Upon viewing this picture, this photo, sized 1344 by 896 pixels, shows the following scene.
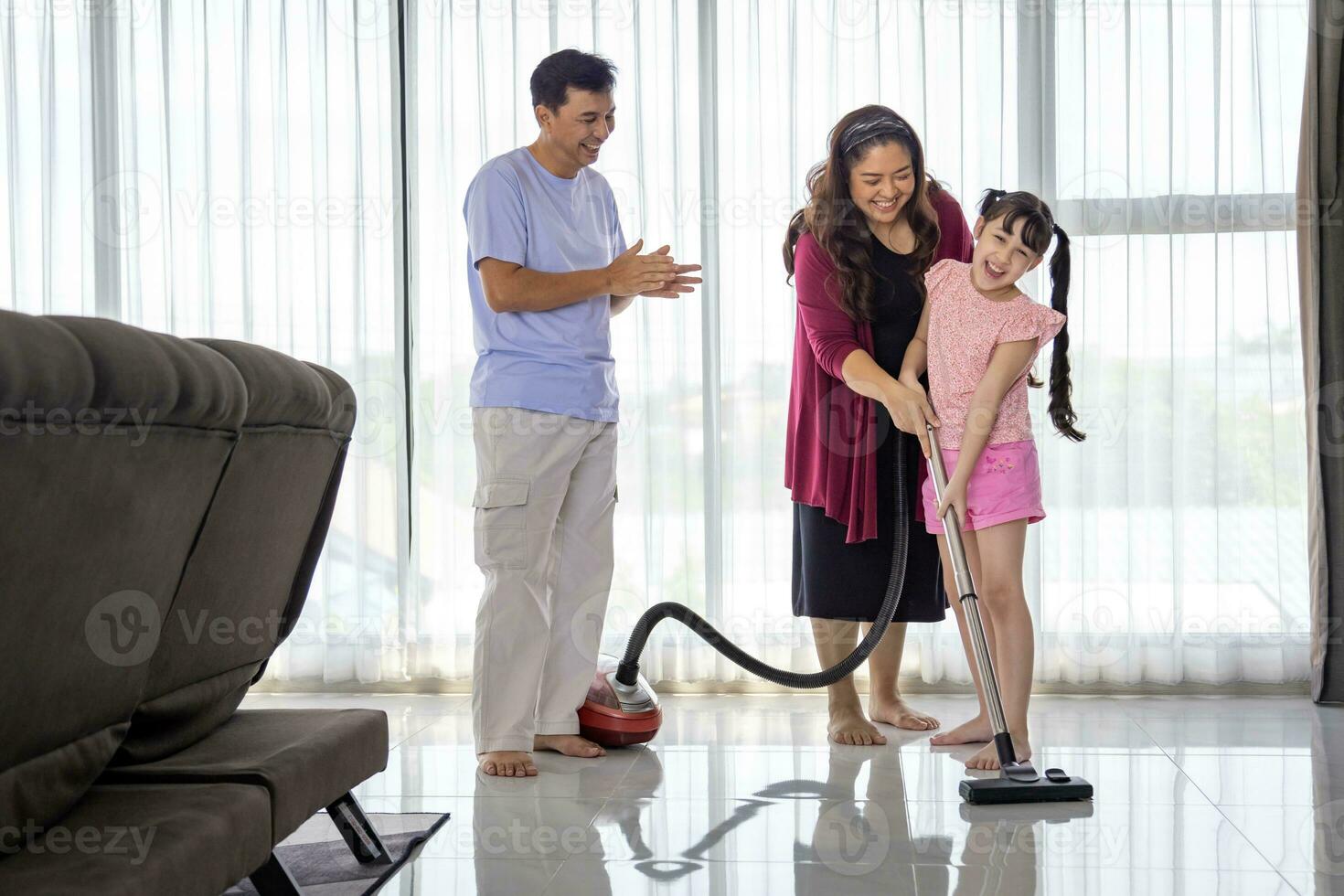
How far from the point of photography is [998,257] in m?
2.43

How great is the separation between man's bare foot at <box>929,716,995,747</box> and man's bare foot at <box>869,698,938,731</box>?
18 cm

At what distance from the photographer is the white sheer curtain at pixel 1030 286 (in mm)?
3412

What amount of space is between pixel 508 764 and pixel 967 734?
41.7 inches

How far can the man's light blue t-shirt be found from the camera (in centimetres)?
254

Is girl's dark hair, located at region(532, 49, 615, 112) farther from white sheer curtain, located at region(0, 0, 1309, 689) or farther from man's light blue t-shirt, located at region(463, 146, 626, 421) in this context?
white sheer curtain, located at region(0, 0, 1309, 689)

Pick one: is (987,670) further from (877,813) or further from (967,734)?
(967,734)

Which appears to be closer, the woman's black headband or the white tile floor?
the white tile floor

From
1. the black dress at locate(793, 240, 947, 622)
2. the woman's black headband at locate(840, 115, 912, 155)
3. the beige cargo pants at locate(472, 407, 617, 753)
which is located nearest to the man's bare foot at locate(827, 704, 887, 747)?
the black dress at locate(793, 240, 947, 622)

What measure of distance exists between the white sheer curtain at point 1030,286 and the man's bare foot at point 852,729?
0.62 metres

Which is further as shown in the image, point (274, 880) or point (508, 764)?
point (508, 764)
